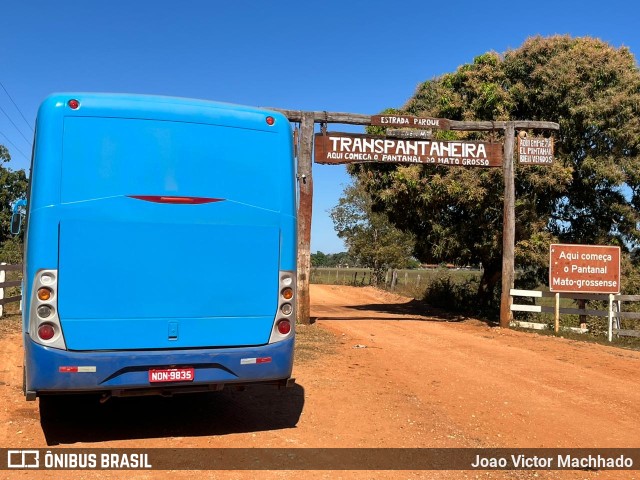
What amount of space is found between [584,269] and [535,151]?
362cm

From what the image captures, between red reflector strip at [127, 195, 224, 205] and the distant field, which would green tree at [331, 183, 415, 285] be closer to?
the distant field

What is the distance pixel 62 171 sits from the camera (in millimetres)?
5340

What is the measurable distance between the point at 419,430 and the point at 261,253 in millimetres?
2588

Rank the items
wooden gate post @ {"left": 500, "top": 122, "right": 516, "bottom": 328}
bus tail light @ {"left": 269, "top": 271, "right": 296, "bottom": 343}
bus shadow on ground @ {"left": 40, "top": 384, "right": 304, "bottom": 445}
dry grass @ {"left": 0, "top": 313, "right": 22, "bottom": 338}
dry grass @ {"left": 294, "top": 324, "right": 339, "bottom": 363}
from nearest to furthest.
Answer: bus tail light @ {"left": 269, "top": 271, "right": 296, "bottom": 343}
bus shadow on ground @ {"left": 40, "top": 384, "right": 304, "bottom": 445}
dry grass @ {"left": 294, "top": 324, "right": 339, "bottom": 363}
dry grass @ {"left": 0, "top": 313, "right": 22, "bottom": 338}
wooden gate post @ {"left": 500, "top": 122, "right": 516, "bottom": 328}

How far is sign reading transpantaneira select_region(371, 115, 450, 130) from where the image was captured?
15.7 metres

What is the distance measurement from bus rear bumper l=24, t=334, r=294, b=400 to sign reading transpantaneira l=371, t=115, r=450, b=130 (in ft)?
35.0

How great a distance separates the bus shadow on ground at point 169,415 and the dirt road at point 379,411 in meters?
0.01

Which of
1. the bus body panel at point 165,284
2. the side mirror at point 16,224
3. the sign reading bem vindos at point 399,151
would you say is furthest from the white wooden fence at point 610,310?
the side mirror at point 16,224

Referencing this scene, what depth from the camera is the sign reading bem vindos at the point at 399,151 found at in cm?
1552

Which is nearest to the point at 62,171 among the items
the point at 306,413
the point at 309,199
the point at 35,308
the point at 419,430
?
the point at 35,308

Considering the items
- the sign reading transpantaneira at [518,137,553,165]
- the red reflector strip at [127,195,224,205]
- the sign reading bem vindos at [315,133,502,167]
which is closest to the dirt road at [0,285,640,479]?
the red reflector strip at [127,195,224,205]

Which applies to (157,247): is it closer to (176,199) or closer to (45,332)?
(176,199)

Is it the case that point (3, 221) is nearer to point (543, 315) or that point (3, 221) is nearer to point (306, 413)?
point (543, 315)

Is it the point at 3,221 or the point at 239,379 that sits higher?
the point at 3,221
